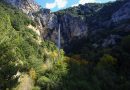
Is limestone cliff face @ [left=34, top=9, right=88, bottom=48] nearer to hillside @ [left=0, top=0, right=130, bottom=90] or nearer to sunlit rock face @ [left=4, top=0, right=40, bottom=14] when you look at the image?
hillside @ [left=0, top=0, right=130, bottom=90]

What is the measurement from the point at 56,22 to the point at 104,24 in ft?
70.0

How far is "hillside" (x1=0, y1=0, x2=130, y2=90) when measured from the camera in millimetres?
31891

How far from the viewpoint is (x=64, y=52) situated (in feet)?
319

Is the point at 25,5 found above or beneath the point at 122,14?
above

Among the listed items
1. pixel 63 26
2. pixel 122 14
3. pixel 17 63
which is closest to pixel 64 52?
pixel 63 26

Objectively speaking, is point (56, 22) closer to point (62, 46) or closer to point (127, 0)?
point (62, 46)

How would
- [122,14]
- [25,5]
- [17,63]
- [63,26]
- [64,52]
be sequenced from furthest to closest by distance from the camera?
1. [63,26]
2. [25,5]
3. [122,14]
4. [64,52]
5. [17,63]

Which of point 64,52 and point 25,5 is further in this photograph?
point 25,5

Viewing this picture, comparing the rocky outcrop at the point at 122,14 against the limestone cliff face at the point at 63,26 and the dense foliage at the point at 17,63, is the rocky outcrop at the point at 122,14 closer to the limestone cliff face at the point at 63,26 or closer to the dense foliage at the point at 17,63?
the limestone cliff face at the point at 63,26

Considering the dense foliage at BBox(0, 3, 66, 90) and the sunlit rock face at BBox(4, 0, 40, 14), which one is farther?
the sunlit rock face at BBox(4, 0, 40, 14)

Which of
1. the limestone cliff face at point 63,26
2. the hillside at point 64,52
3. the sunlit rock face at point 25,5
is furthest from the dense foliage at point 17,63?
the sunlit rock face at point 25,5

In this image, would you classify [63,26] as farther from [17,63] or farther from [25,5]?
[17,63]

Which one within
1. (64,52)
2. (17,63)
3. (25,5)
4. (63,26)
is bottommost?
(64,52)

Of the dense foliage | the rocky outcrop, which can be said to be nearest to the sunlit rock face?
the dense foliage
